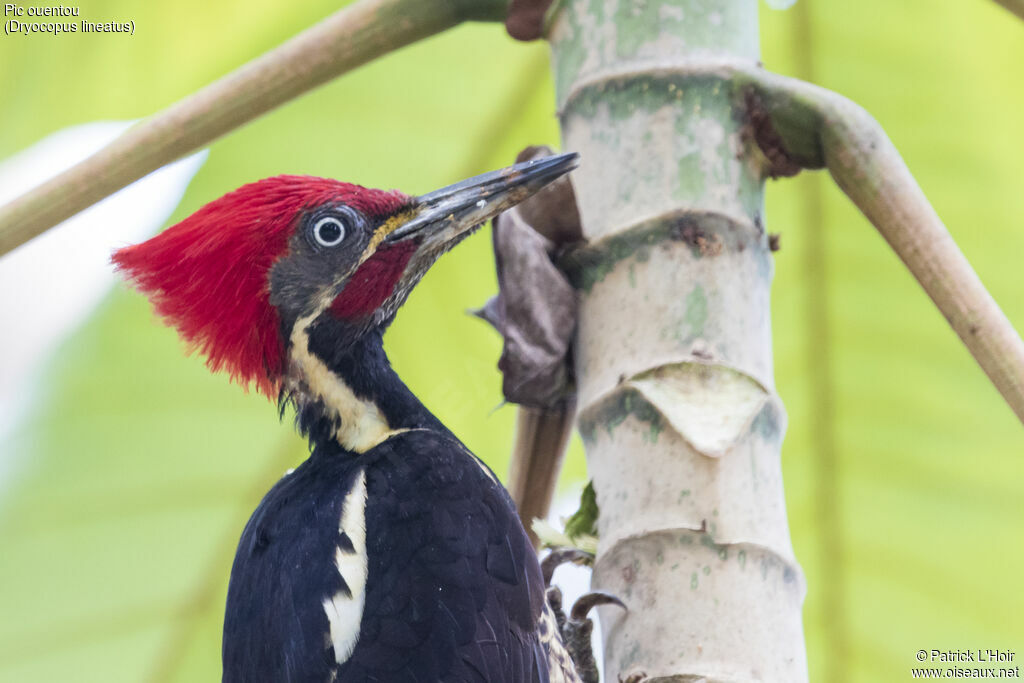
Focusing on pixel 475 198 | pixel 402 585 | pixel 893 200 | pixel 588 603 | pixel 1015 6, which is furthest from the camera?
pixel 475 198

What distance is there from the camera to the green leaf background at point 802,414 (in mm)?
2480

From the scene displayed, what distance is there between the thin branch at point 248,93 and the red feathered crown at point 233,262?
0.33 meters

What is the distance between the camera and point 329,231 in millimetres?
2412

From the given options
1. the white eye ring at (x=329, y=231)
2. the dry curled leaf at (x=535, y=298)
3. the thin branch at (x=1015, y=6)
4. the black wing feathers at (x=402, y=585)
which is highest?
the thin branch at (x=1015, y=6)

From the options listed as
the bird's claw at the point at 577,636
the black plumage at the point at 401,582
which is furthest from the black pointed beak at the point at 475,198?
the bird's claw at the point at 577,636

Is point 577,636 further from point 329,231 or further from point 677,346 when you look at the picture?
point 329,231

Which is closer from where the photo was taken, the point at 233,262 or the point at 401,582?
the point at 401,582

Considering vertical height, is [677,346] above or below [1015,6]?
below

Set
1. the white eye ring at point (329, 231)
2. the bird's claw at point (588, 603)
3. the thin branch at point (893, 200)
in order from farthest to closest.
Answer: the white eye ring at point (329, 231) → the bird's claw at point (588, 603) → the thin branch at point (893, 200)

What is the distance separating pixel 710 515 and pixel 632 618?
0.18 meters

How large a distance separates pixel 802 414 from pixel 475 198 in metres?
0.84

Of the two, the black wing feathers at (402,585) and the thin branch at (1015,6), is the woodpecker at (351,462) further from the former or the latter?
the thin branch at (1015,6)

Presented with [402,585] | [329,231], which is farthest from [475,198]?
[402,585]

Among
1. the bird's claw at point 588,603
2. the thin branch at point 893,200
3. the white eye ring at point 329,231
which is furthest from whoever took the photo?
the white eye ring at point 329,231
